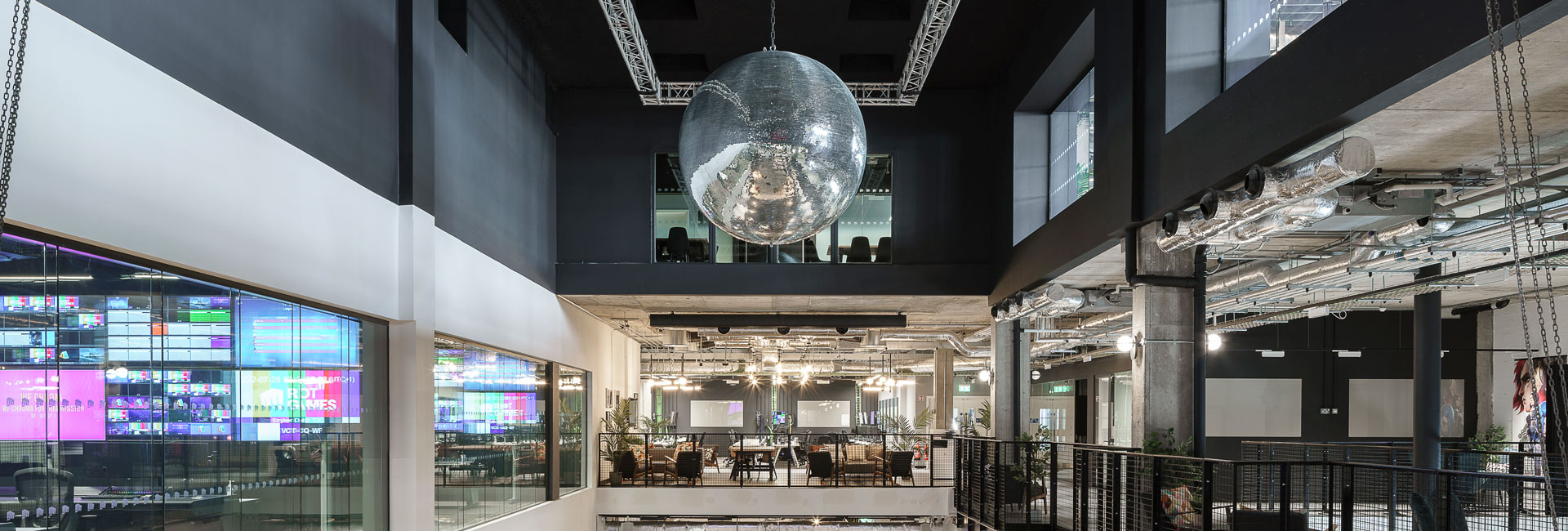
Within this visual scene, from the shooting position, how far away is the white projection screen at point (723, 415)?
111 ft

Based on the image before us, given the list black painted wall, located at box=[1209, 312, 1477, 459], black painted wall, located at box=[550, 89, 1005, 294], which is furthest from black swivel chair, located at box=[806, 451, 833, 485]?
black painted wall, located at box=[1209, 312, 1477, 459]

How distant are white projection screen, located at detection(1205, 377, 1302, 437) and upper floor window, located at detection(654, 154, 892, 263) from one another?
8.30 meters

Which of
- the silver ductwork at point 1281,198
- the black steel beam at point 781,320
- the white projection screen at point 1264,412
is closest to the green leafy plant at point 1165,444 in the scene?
the silver ductwork at point 1281,198

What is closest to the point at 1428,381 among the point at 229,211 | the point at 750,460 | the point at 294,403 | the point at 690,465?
the point at 690,465

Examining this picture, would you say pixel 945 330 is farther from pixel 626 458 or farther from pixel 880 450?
pixel 626 458

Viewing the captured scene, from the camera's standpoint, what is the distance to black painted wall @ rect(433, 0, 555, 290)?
8281 millimetres

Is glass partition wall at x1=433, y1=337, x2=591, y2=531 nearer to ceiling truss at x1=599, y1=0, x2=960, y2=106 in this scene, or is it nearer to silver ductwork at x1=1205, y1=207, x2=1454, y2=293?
ceiling truss at x1=599, y1=0, x2=960, y2=106

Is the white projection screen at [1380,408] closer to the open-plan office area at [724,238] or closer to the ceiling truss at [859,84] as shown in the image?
the open-plan office area at [724,238]

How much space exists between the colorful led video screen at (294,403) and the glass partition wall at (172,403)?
0.01 metres

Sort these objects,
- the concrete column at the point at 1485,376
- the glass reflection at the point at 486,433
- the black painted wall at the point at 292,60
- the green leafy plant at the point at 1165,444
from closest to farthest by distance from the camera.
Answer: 1. the black painted wall at the point at 292,60
2. the green leafy plant at the point at 1165,444
3. the glass reflection at the point at 486,433
4. the concrete column at the point at 1485,376

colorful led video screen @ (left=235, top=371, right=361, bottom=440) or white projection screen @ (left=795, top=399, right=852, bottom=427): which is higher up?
colorful led video screen @ (left=235, top=371, right=361, bottom=440)

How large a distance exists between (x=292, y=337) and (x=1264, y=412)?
16.2m

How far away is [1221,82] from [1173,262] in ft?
5.29

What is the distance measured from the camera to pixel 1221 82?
6.69m
